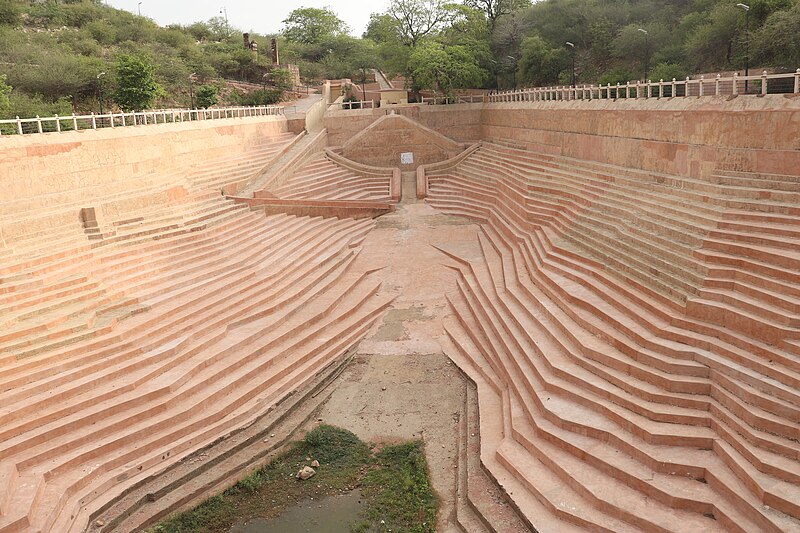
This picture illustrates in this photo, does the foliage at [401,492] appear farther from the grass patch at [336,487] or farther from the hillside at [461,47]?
the hillside at [461,47]

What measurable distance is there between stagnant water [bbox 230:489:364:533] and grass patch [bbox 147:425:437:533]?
11cm

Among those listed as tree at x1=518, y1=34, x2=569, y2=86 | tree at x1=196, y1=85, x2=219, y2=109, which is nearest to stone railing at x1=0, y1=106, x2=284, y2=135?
tree at x1=196, y1=85, x2=219, y2=109

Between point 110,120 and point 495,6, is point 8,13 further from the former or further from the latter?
point 495,6

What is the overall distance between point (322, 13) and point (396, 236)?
4558 cm

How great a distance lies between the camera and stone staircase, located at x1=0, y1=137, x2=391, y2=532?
29.1 ft

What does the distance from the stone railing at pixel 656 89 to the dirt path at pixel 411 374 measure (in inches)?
244

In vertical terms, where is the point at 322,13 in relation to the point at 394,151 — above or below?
above

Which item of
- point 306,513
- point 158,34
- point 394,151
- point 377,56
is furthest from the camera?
point 377,56

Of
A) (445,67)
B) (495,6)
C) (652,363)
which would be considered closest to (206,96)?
(445,67)

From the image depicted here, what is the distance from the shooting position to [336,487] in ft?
31.2

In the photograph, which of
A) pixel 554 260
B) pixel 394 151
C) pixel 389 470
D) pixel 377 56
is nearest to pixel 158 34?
pixel 377 56

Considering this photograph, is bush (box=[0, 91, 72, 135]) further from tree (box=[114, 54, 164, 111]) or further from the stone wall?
the stone wall

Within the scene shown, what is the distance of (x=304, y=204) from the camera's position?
21.5 meters

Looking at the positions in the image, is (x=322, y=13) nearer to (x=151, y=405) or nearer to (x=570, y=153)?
(x=570, y=153)
